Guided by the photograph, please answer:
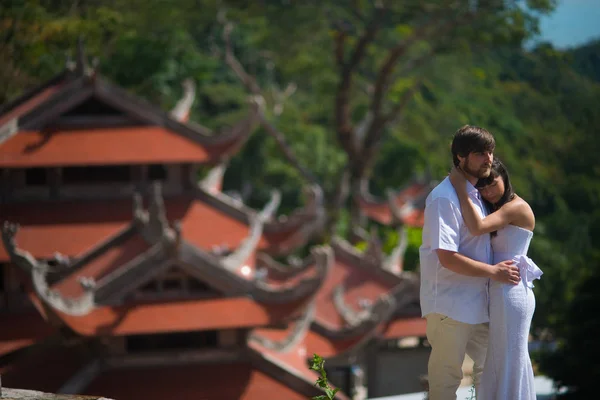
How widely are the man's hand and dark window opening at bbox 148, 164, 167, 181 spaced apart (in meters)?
13.2

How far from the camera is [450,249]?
225 inches

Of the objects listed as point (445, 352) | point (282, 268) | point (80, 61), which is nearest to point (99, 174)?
point (80, 61)

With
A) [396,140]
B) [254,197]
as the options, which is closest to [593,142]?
A: [396,140]

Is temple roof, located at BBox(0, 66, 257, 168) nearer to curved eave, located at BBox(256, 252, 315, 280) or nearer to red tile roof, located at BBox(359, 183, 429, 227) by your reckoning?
curved eave, located at BBox(256, 252, 315, 280)

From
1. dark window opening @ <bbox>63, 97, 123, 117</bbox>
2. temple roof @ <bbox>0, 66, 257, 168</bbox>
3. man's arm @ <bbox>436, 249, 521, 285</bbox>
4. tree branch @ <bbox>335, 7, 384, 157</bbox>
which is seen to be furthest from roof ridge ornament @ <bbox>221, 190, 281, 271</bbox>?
tree branch @ <bbox>335, 7, 384, 157</bbox>

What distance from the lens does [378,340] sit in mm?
19422

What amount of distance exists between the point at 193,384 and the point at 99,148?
18.5ft

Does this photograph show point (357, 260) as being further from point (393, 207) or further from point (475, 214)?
point (475, 214)

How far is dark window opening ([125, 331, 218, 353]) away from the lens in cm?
1370

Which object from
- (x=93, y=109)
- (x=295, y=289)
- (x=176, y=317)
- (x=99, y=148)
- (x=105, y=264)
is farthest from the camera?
(x=93, y=109)

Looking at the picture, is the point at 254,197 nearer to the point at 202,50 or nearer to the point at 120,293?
the point at 202,50

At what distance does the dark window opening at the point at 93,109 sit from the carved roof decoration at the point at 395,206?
592 inches

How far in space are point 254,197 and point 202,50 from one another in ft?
19.6

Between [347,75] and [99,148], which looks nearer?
[99,148]
